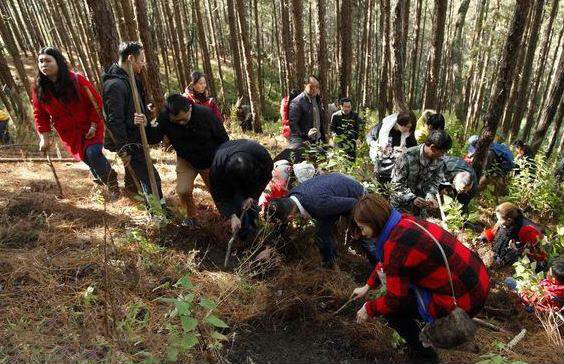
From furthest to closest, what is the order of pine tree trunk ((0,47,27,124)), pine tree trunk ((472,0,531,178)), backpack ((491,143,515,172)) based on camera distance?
pine tree trunk ((0,47,27,124)) → backpack ((491,143,515,172)) → pine tree trunk ((472,0,531,178))

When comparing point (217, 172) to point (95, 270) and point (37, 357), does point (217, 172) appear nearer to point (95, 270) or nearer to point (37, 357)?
point (95, 270)

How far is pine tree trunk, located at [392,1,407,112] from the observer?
7.18 m

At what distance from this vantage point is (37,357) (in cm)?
228

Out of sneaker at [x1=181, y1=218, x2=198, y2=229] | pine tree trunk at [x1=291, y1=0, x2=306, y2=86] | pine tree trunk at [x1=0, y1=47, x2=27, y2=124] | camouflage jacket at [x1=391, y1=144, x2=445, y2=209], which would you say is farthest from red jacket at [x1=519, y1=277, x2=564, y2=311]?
pine tree trunk at [x1=0, y1=47, x2=27, y2=124]

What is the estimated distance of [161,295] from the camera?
120 inches

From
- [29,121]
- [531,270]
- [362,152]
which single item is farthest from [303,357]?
[29,121]

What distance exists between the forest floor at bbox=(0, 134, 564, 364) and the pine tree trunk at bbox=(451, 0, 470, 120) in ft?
50.8

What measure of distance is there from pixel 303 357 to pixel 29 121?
10170mm

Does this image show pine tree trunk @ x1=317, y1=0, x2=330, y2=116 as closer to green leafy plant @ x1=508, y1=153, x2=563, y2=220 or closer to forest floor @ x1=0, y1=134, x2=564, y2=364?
green leafy plant @ x1=508, y1=153, x2=563, y2=220

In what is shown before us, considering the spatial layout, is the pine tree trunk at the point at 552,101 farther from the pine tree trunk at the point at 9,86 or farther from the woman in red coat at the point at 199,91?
the pine tree trunk at the point at 9,86

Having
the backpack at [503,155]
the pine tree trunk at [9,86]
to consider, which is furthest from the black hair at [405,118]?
the pine tree trunk at [9,86]

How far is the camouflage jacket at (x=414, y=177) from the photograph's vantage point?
4.32 m

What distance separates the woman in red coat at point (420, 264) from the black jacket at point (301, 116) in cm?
385

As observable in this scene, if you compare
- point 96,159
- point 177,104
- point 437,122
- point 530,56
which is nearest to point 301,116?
point 437,122
